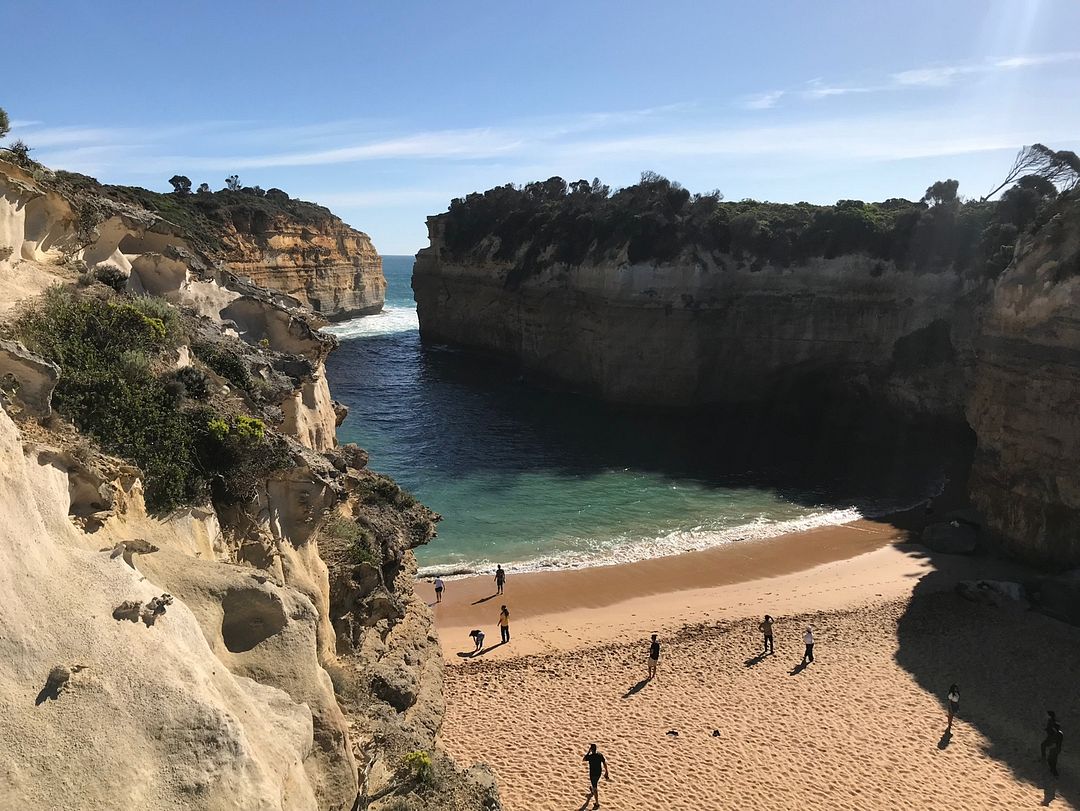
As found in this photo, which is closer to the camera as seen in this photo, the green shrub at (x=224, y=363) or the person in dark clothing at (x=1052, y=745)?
the green shrub at (x=224, y=363)

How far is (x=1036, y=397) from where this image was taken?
20312mm

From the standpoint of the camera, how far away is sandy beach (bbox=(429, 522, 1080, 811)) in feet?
41.4

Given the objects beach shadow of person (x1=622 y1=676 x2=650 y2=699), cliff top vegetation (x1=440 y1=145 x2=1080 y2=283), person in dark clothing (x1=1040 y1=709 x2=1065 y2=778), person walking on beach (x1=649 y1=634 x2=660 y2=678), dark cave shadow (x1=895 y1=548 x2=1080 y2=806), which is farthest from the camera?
cliff top vegetation (x1=440 y1=145 x2=1080 y2=283)

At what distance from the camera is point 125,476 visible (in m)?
7.59

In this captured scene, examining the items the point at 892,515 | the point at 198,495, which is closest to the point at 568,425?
the point at 892,515

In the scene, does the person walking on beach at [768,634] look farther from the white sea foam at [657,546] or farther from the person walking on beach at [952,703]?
the white sea foam at [657,546]

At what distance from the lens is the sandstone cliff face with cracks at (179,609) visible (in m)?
5.53

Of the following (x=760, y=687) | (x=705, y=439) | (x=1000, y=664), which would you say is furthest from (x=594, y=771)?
(x=705, y=439)

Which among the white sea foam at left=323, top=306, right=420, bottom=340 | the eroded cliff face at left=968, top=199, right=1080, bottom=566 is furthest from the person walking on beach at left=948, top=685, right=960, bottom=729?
the white sea foam at left=323, top=306, right=420, bottom=340

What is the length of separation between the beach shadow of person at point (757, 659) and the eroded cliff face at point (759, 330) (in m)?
22.6

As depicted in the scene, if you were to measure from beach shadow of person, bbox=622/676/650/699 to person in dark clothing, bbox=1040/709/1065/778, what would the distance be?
7.38m

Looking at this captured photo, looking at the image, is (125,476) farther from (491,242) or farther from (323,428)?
(491,242)

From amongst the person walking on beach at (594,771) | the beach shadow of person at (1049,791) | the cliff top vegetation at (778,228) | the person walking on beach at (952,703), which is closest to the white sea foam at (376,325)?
the cliff top vegetation at (778,228)

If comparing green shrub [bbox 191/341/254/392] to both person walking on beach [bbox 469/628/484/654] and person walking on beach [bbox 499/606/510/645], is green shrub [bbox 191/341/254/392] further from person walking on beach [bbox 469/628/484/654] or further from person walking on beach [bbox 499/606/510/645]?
person walking on beach [bbox 499/606/510/645]
